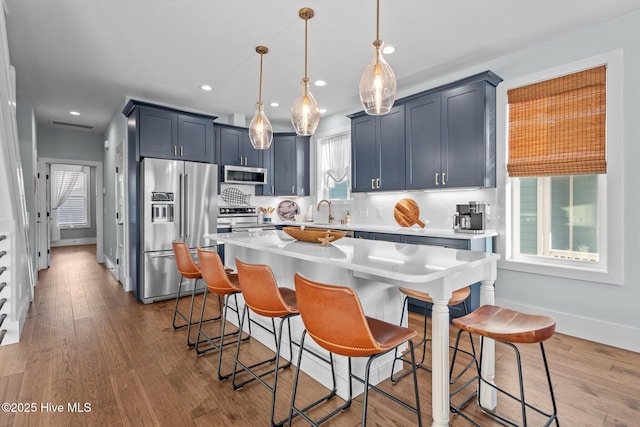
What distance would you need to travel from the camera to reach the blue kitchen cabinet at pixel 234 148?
5.38m

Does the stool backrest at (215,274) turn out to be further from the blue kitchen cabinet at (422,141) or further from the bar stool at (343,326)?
the blue kitchen cabinet at (422,141)

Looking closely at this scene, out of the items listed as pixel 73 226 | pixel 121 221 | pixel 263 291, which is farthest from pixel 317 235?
pixel 73 226

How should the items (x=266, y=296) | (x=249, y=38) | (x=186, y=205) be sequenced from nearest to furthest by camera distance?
(x=266, y=296) < (x=249, y=38) < (x=186, y=205)

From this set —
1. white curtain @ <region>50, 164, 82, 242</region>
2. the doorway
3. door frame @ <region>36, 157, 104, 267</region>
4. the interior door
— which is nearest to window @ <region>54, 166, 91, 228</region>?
white curtain @ <region>50, 164, 82, 242</region>

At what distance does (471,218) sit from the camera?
352 centimetres

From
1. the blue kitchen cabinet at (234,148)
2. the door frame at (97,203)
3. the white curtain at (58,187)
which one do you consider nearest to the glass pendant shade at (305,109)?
the blue kitchen cabinet at (234,148)

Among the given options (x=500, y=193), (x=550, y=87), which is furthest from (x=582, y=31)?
(x=500, y=193)

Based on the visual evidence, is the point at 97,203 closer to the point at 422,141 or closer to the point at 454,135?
the point at 422,141

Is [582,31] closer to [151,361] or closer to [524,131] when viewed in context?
[524,131]

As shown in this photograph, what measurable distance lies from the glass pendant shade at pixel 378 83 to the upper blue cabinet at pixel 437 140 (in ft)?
5.66

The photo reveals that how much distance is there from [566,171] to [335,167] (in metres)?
3.33

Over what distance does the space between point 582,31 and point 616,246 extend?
199cm

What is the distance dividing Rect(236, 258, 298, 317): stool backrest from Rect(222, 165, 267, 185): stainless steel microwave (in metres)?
3.59

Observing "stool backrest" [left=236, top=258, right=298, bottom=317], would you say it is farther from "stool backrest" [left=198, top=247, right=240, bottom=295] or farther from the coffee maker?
the coffee maker
